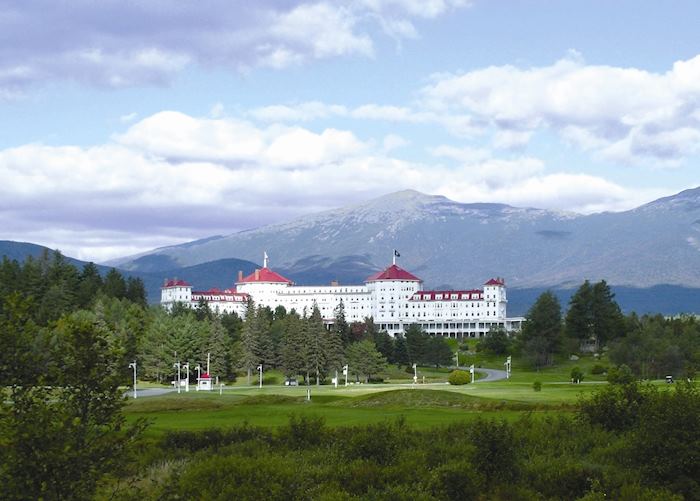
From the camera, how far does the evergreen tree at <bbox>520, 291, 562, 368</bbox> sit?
127375 mm

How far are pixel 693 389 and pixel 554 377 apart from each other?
82368mm

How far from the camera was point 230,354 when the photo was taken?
117312mm

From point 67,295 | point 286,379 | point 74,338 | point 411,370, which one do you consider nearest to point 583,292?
point 411,370

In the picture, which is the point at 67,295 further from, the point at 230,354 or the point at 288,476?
the point at 288,476

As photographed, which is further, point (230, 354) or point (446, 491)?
point (230, 354)

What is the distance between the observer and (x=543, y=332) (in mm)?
130375

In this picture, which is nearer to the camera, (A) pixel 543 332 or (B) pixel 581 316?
(A) pixel 543 332

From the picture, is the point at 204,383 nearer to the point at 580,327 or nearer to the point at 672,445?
the point at 580,327

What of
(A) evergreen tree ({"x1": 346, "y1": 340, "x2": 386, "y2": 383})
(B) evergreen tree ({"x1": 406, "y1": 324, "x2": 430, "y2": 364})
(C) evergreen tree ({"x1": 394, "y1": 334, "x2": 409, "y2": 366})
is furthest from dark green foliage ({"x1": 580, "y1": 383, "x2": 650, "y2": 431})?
(C) evergreen tree ({"x1": 394, "y1": 334, "x2": 409, "y2": 366})

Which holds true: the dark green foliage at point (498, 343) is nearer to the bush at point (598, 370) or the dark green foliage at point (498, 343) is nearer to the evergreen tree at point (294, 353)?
the bush at point (598, 370)

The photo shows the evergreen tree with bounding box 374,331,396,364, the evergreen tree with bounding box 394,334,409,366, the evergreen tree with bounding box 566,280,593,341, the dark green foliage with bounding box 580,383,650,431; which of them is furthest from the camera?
the evergreen tree with bounding box 374,331,396,364

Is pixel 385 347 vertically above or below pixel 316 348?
below

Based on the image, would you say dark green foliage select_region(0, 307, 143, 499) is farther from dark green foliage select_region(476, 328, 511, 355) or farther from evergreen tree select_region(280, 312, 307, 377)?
dark green foliage select_region(476, 328, 511, 355)

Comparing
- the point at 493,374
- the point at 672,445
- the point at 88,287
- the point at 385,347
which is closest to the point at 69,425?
the point at 672,445
